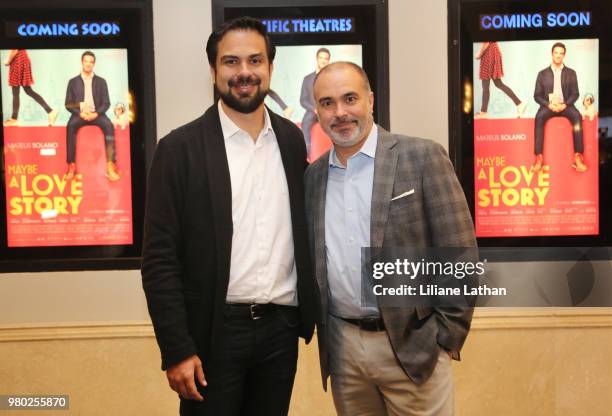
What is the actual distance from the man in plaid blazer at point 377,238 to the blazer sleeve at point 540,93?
1573mm

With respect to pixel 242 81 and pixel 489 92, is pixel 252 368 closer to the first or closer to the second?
pixel 242 81

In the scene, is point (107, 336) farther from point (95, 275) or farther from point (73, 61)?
point (73, 61)

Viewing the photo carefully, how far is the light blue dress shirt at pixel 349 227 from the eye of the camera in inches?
76.7

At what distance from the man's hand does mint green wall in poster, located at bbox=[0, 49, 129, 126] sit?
5.93 feet

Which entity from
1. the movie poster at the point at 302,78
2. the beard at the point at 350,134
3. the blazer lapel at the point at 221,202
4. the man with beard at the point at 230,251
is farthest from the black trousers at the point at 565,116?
the blazer lapel at the point at 221,202

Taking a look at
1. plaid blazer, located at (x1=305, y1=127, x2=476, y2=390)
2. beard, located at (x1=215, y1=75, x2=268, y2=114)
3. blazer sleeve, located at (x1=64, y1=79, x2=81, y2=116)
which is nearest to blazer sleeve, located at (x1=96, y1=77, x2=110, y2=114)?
blazer sleeve, located at (x1=64, y1=79, x2=81, y2=116)

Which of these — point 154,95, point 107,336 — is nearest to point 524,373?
point 107,336

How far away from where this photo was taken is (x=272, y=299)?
1982 mm

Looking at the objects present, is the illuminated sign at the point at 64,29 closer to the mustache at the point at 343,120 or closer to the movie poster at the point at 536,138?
the mustache at the point at 343,120

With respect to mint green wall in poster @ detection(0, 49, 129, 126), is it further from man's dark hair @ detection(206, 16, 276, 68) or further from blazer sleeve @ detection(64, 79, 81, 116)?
man's dark hair @ detection(206, 16, 276, 68)

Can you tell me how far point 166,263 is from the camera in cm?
191

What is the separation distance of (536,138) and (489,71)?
469 mm

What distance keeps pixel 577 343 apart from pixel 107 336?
2.72 metres

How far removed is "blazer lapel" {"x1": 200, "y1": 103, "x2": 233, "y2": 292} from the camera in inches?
75.2
